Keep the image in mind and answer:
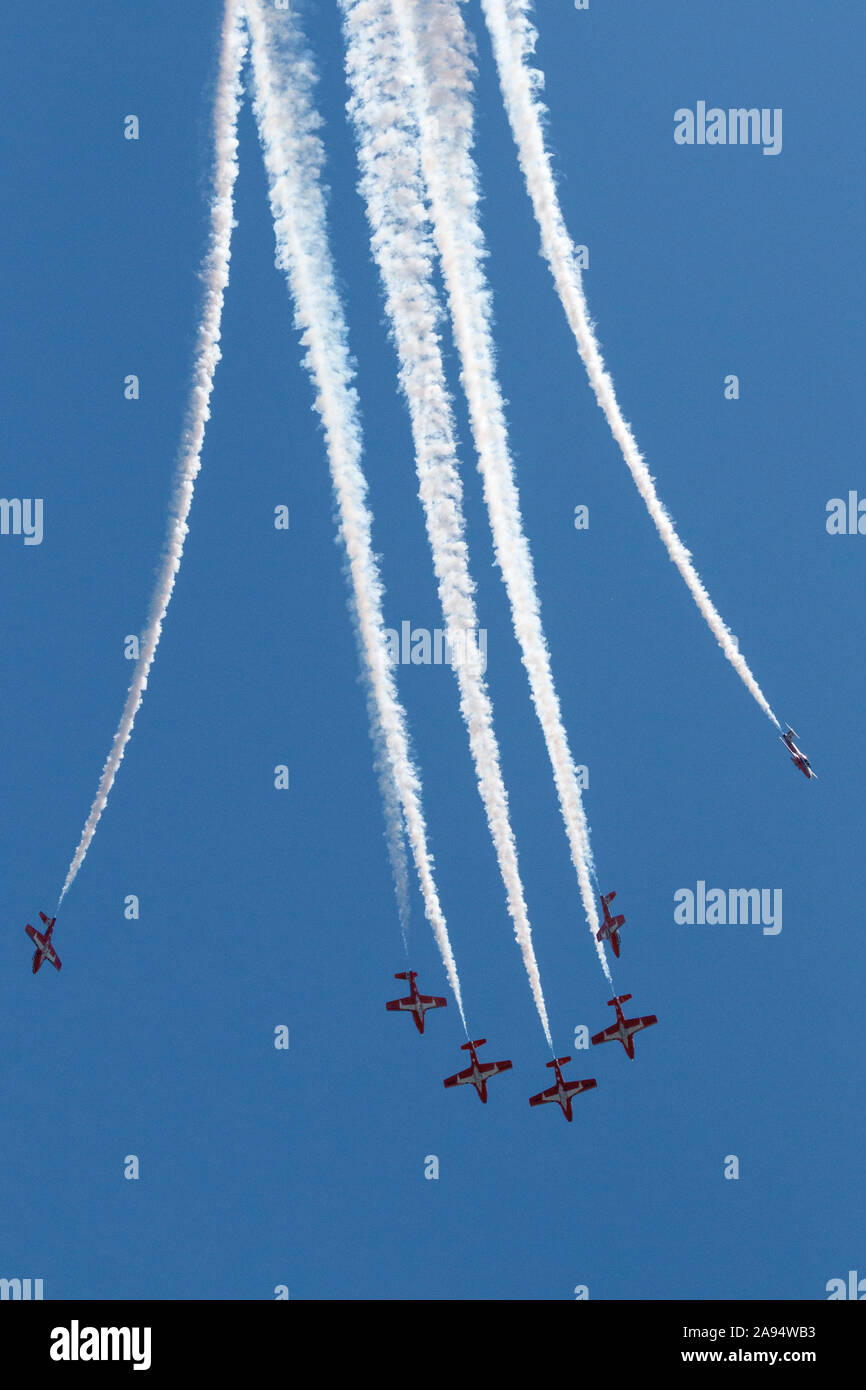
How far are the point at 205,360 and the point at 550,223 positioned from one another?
6.39 m

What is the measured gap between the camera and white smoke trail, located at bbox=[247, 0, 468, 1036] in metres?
18.6

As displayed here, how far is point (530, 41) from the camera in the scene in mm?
19094

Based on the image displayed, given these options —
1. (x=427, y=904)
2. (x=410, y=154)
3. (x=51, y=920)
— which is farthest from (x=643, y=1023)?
(x=410, y=154)

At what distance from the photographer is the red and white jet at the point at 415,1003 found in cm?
2177

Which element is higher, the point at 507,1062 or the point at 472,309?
the point at 472,309

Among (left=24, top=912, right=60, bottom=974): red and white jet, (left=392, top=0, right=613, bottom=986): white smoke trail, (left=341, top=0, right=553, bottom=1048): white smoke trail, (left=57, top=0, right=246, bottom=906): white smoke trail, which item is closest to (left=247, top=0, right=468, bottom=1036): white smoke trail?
(left=57, top=0, right=246, bottom=906): white smoke trail

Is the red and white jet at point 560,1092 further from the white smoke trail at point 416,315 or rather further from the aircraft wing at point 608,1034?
the white smoke trail at point 416,315

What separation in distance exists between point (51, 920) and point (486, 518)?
40.0ft

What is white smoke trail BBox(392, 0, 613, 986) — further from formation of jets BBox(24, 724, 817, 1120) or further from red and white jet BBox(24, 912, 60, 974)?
red and white jet BBox(24, 912, 60, 974)

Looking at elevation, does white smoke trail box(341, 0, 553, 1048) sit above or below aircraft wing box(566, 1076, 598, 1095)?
above

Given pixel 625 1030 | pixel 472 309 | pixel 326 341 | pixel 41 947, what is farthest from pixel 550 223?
pixel 41 947

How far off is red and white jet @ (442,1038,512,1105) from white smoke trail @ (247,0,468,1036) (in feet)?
3.57

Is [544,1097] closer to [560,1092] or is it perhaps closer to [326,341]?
[560,1092]

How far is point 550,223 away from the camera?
1952 cm
